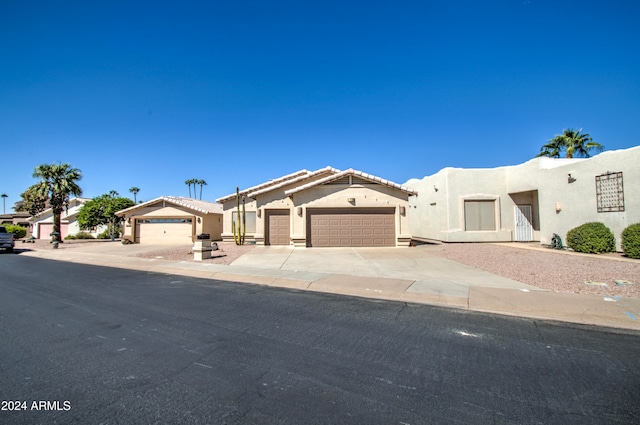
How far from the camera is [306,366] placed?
12.5 feet

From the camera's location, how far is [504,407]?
299 centimetres

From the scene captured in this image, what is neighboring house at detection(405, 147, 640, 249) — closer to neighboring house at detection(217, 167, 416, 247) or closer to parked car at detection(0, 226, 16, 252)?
neighboring house at detection(217, 167, 416, 247)

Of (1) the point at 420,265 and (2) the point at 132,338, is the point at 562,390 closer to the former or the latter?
(2) the point at 132,338

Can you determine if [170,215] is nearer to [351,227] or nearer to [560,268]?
[351,227]

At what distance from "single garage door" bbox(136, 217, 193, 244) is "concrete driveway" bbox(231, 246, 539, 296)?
44.2ft

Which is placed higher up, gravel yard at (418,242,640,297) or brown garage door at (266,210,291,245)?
brown garage door at (266,210,291,245)

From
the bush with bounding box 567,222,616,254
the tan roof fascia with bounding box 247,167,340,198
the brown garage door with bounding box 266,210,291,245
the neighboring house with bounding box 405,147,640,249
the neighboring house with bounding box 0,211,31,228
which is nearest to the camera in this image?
the bush with bounding box 567,222,616,254

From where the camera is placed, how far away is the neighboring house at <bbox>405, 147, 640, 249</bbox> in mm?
13469

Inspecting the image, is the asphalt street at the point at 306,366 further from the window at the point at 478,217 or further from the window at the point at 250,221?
the window at the point at 250,221

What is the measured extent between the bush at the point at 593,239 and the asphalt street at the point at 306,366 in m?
10.7

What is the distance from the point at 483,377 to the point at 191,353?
Result: 361 cm

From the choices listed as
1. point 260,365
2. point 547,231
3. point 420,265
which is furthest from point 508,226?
point 260,365

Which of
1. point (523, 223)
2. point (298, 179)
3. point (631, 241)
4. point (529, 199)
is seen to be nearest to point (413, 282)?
point (631, 241)

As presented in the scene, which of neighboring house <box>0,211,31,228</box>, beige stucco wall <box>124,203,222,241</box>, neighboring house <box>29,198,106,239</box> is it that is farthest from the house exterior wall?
neighboring house <box>0,211,31,228</box>
